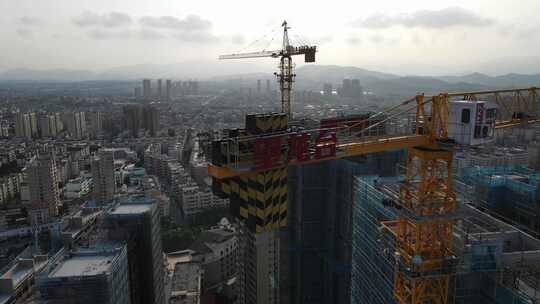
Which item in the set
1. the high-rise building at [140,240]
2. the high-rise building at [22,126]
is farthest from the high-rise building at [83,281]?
the high-rise building at [22,126]

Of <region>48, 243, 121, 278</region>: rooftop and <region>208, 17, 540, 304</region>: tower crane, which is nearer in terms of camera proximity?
<region>208, 17, 540, 304</region>: tower crane

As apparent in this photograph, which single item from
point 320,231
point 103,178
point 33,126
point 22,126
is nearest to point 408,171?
point 320,231

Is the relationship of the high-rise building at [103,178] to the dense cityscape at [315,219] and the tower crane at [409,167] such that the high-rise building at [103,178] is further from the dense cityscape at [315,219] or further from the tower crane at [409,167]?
the tower crane at [409,167]

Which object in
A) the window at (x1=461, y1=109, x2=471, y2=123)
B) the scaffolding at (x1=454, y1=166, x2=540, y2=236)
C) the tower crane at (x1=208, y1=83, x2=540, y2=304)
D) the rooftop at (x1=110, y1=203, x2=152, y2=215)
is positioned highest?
the window at (x1=461, y1=109, x2=471, y2=123)

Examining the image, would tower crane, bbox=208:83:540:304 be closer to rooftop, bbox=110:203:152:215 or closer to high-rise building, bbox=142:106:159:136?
rooftop, bbox=110:203:152:215

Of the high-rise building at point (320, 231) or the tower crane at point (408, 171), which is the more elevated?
the tower crane at point (408, 171)

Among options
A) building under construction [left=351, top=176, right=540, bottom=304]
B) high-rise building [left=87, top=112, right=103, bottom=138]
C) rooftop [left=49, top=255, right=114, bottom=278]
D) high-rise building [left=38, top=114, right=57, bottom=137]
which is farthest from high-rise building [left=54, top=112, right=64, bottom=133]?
building under construction [left=351, top=176, right=540, bottom=304]
